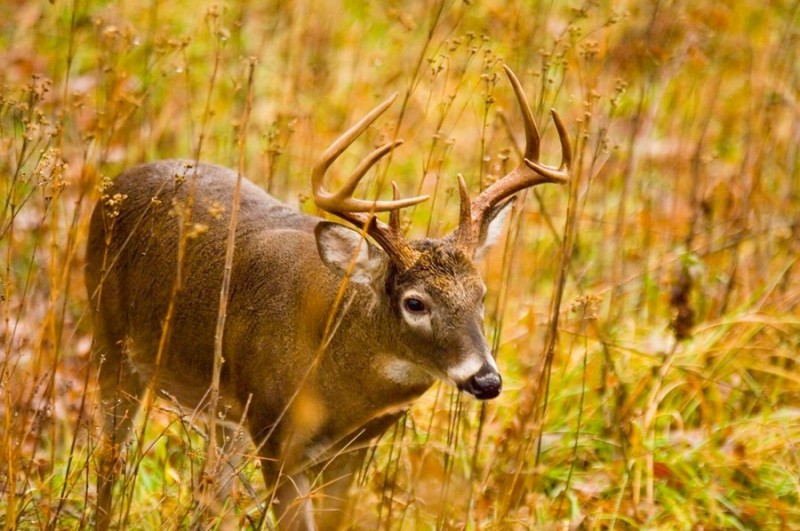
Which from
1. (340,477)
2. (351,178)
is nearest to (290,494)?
(340,477)

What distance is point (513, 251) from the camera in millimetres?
4617

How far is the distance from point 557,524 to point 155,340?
1.75m

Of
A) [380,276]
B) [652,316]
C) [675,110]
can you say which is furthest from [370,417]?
[675,110]

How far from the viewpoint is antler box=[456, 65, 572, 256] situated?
4.17m

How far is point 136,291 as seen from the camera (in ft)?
15.8

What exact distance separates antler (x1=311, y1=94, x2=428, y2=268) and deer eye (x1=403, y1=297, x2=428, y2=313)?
0.12 metres

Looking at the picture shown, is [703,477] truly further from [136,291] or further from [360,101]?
[360,101]

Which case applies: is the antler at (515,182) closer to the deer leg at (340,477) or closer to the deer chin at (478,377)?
the deer chin at (478,377)

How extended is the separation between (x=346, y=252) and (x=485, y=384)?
0.75 meters

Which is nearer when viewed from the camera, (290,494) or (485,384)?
(485,384)

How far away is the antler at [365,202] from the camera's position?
11.8ft

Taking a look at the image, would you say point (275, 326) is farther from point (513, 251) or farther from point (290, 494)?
point (513, 251)

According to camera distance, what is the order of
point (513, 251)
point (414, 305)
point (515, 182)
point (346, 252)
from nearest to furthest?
point (414, 305)
point (346, 252)
point (515, 182)
point (513, 251)

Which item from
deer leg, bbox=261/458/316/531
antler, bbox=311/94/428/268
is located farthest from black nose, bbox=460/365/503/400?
deer leg, bbox=261/458/316/531
